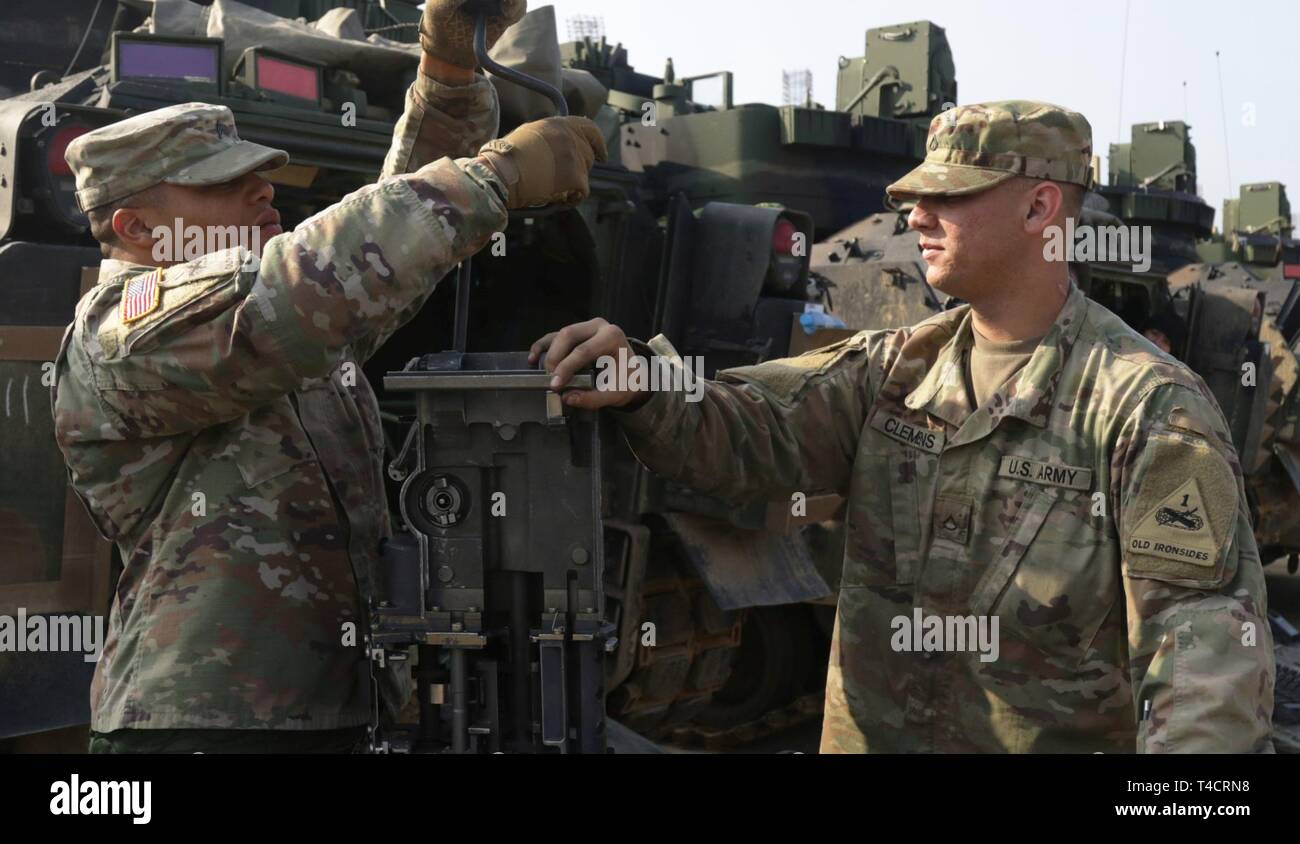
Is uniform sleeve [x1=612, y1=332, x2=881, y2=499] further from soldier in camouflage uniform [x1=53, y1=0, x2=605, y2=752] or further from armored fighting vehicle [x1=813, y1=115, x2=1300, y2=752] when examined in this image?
armored fighting vehicle [x1=813, y1=115, x2=1300, y2=752]

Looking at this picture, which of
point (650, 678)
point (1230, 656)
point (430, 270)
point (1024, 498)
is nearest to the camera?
point (1230, 656)

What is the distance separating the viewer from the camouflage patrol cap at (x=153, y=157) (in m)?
2.56

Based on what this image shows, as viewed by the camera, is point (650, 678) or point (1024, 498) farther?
point (650, 678)

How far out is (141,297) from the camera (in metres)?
2.35

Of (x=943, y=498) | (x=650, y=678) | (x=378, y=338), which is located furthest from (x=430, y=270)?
(x=650, y=678)

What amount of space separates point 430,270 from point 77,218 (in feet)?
7.01

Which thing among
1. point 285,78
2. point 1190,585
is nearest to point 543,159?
point 1190,585

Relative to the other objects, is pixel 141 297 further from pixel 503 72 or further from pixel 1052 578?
pixel 1052 578

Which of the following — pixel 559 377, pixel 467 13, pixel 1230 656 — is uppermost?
pixel 467 13

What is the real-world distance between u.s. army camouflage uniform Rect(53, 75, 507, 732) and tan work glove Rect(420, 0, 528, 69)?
1.39 ft

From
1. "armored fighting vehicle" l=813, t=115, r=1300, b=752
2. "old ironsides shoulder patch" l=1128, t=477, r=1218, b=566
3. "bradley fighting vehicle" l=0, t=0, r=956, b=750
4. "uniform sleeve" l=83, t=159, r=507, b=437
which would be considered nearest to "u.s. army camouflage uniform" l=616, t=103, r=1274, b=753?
"old ironsides shoulder patch" l=1128, t=477, r=1218, b=566

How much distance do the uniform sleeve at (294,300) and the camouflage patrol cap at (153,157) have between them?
0.93 feet

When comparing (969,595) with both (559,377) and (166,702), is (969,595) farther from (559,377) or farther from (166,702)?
(166,702)
